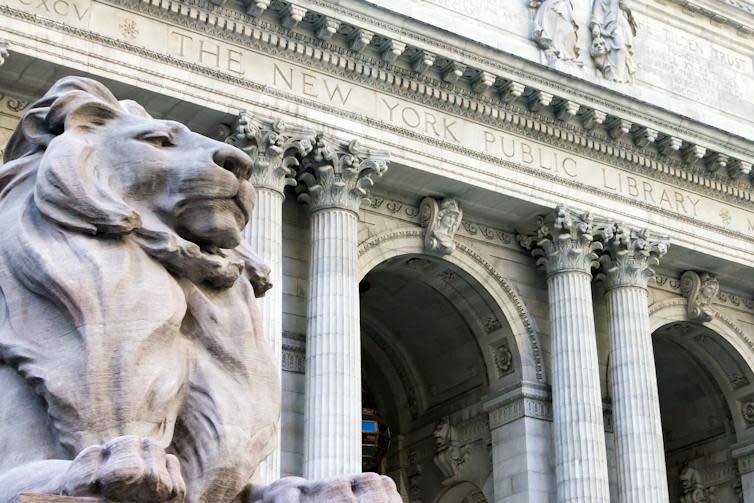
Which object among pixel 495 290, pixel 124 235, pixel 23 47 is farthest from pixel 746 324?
pixel 124 235

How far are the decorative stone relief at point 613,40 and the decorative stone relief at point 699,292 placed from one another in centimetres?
361

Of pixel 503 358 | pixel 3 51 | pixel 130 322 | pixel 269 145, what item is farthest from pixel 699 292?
pixel 130 322

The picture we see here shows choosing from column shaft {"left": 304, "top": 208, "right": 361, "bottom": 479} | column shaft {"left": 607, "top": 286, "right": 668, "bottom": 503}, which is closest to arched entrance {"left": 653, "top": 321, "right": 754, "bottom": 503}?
column shaft {"left": 607, "top": 286, "right": 668, "bottom": 503}

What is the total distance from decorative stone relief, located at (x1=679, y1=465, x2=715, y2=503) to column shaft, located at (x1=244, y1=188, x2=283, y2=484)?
1068 cm

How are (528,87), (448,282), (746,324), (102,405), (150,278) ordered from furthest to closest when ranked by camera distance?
1. (746,324)
2. (448,282)
3. (528,87)
4. (150,278)
5. (102,405)

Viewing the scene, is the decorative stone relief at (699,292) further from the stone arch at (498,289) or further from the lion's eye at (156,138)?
the lion's eye at (156,138)

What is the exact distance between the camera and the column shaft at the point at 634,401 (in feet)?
64.6

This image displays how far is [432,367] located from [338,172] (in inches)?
243

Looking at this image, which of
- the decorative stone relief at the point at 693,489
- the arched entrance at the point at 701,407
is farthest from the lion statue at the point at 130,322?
the decorative stone relief at the point at 693,489

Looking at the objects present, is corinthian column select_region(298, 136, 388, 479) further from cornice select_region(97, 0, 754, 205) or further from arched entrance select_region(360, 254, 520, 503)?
arched entrance select_region(360, 254, 520, 503)

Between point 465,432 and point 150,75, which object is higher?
point 150,75

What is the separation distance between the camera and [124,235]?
12.8ft

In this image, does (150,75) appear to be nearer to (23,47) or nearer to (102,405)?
(23,47)

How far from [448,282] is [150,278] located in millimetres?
17529
